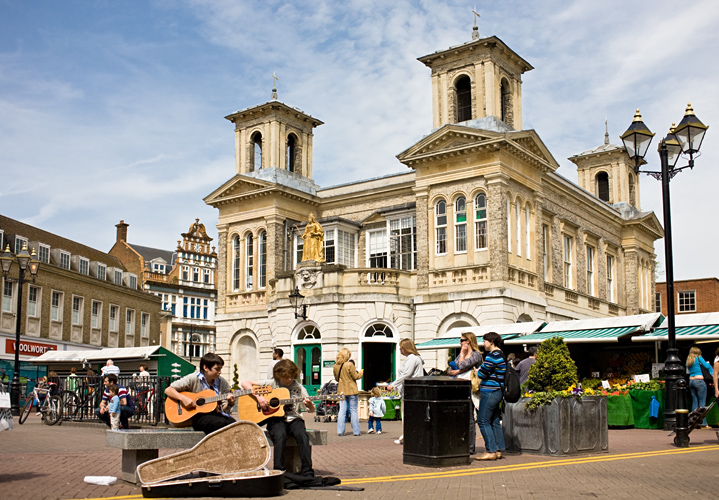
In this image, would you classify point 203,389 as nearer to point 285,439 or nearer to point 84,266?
point 285,439

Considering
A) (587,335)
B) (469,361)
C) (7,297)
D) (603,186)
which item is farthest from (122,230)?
(469,361)

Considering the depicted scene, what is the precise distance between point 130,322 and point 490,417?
151 feet

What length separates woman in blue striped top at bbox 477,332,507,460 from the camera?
1143 cm

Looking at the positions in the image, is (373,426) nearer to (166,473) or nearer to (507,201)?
(166,473)

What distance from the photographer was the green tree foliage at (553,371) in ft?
40.5

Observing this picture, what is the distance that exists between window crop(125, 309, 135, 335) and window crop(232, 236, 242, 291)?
57.7 ft

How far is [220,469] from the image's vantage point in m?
8.37

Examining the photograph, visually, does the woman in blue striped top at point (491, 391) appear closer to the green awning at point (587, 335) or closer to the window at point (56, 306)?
the green awning at point (587, 335)

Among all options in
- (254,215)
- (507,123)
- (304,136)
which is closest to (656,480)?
(507,123)

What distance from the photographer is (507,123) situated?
33.8 metres

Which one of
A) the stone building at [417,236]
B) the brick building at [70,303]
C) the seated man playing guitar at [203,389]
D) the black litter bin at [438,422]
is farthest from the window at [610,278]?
the seated man playing guitar at [203,389]

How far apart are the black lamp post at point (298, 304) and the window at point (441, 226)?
5.71m

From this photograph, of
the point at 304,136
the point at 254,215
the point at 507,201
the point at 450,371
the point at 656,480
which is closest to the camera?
the point at 656,480

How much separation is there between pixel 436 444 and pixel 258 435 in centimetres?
305
